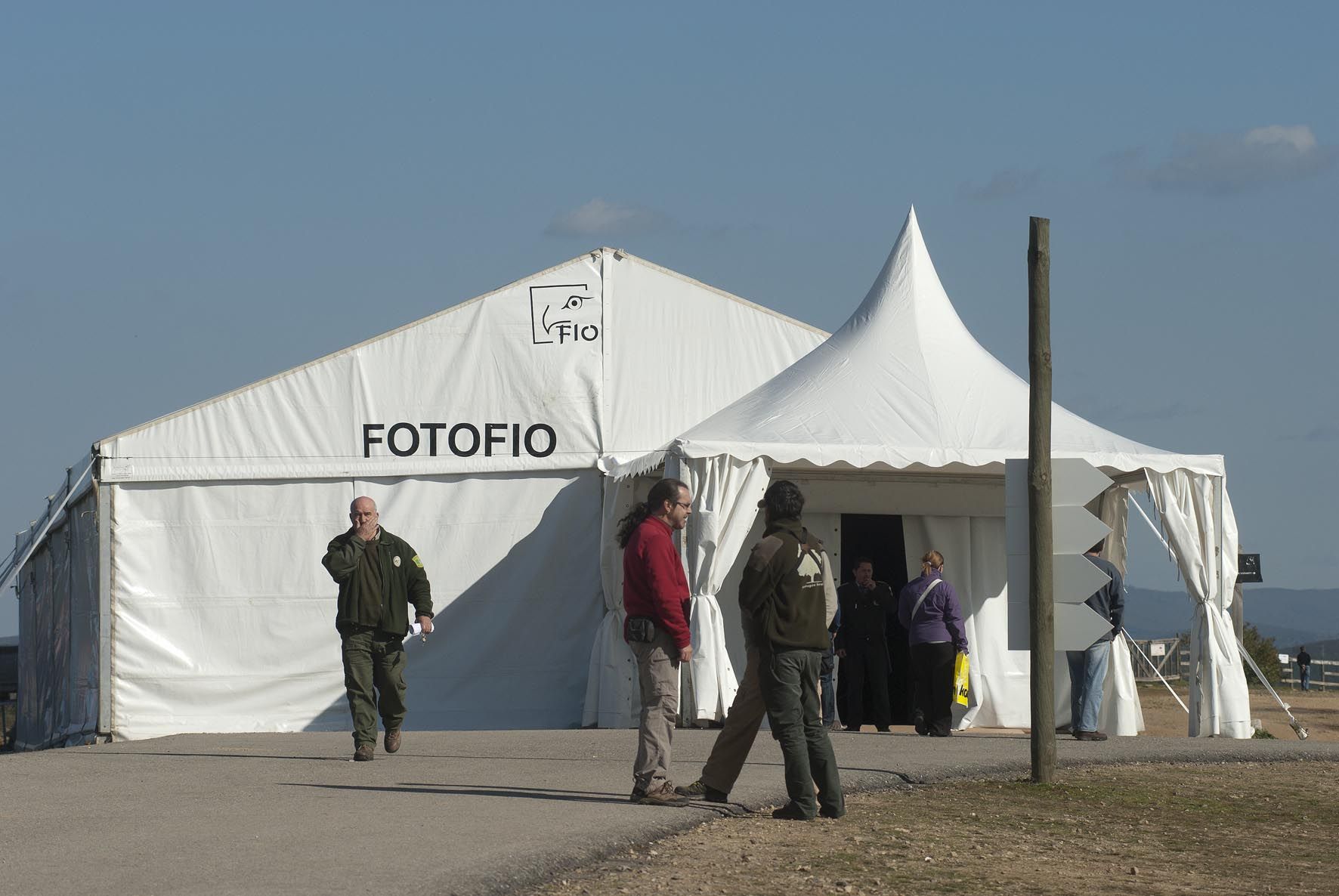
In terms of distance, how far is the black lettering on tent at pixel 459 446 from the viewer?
17.1 metres

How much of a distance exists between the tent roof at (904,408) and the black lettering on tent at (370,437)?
2.87 meters

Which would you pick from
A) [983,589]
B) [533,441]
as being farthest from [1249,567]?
[533,441]

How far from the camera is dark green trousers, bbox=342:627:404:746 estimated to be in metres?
10.7

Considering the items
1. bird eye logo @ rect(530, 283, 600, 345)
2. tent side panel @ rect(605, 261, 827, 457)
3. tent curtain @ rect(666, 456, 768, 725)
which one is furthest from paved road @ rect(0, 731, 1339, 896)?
bird eye logo @ rect(530, 283, 600, 345)

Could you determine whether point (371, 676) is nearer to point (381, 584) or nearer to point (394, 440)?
point (381, 584)

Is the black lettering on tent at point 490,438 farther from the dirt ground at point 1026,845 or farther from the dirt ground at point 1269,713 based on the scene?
the dirt ground at point 1026,845

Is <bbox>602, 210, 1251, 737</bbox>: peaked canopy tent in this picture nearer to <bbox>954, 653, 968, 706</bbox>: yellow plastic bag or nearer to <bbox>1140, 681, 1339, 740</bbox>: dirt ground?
<bbox>954, 653, 968, 706</bbox>: yellow plastic bag

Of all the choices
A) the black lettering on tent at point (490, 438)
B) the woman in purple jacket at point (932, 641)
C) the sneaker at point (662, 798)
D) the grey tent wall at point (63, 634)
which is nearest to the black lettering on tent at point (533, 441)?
the black lettering on tent at point (490, 438)

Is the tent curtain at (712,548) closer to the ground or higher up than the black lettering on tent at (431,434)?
closer to the ground

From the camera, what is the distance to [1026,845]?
303 inches

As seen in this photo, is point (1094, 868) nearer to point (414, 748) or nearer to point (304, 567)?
point (414, 748)

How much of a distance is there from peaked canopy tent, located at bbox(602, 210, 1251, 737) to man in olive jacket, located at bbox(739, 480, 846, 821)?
5.40 m

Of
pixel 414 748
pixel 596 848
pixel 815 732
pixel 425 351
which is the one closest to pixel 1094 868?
pixel 815 732

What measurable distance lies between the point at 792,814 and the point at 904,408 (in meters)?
6.93
